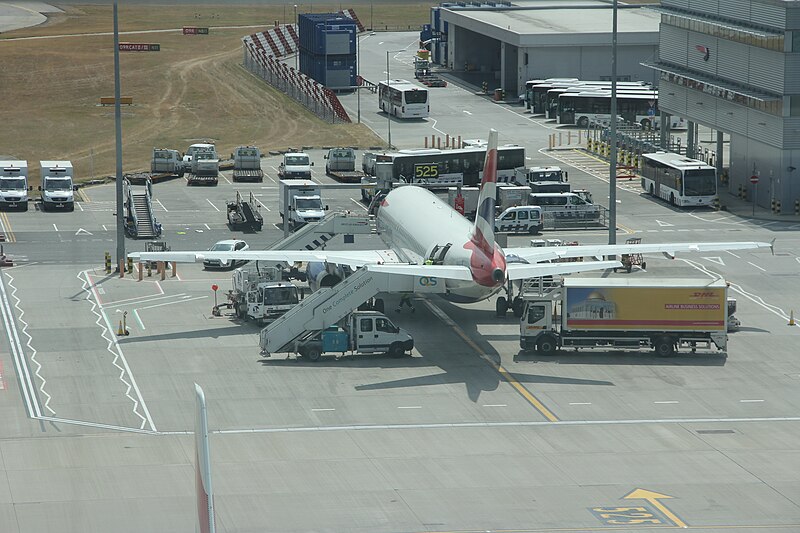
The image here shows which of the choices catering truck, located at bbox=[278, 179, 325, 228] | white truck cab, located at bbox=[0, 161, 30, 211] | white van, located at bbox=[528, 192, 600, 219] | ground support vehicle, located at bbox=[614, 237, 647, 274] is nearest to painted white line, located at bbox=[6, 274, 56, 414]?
white truck cab, located at bbox=[0, 161, 30, 211]

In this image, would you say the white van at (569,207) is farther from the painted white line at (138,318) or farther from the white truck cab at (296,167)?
the painted white line at (138,318)

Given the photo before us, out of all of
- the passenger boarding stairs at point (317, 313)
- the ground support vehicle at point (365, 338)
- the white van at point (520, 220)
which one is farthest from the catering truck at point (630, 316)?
the white van at point (520, 220)

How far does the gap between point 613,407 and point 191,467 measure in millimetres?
18690

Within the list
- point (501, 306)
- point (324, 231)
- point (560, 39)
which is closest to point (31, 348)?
point (324, 231)

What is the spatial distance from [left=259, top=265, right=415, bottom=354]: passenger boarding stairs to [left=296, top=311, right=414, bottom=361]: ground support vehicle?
436 millimetres

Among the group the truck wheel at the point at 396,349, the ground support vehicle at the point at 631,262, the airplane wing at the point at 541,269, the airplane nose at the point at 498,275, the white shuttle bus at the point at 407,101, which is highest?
the white shuttle bus at the point at 407,101

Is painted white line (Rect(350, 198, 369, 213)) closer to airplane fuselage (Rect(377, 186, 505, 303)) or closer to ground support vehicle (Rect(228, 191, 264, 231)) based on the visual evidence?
ground support vehicle (Rect(228, 191, 264, 231))

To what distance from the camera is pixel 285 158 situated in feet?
398

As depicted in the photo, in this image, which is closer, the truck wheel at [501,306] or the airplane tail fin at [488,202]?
the airplane tail fin at [488,202]

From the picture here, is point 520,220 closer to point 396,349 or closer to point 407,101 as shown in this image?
point 396,349

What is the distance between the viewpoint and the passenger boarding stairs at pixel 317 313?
66.4 m

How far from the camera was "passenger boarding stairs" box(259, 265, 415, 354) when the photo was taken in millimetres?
66375

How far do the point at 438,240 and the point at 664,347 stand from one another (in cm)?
1285

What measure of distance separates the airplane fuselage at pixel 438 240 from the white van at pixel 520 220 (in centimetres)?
1539
